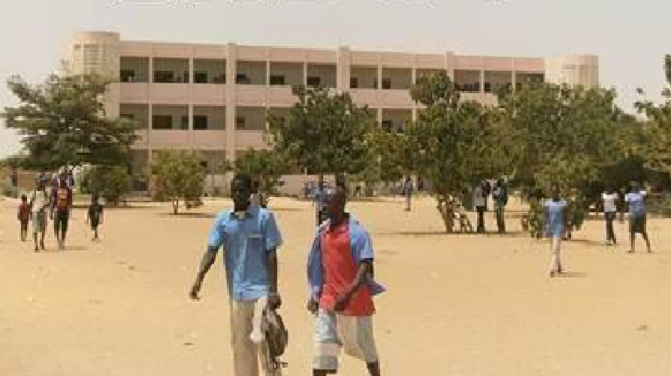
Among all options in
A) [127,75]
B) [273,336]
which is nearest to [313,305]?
[273,336]

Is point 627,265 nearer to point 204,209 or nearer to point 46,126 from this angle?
point 204,209

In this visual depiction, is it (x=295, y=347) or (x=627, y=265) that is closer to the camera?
(x=295, y=347)

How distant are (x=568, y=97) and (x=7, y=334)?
38472 millimetres

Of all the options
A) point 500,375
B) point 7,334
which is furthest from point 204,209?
point 500,375

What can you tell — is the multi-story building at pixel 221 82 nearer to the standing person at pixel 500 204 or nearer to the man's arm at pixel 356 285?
the standing person at pixel 500 204

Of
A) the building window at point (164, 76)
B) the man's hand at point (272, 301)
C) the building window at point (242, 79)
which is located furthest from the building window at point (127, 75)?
the man's hand at point (272, 301)

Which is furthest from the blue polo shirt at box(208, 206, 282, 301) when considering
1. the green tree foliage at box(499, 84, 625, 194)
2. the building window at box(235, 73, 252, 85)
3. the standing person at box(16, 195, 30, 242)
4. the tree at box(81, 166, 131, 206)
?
the building window at box(235, 73, 252, 85)

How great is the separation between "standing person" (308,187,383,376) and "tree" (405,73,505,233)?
81.2 feet

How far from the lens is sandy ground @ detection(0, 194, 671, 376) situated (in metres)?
9.84

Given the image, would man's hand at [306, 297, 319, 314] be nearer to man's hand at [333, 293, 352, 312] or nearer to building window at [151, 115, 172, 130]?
man's hand at [333, 293, 352, 312]

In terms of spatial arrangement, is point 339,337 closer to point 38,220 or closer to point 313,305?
point 313,305

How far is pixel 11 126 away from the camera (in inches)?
1955

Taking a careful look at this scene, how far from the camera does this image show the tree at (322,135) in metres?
54.8

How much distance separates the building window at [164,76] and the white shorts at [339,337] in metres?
73.4
